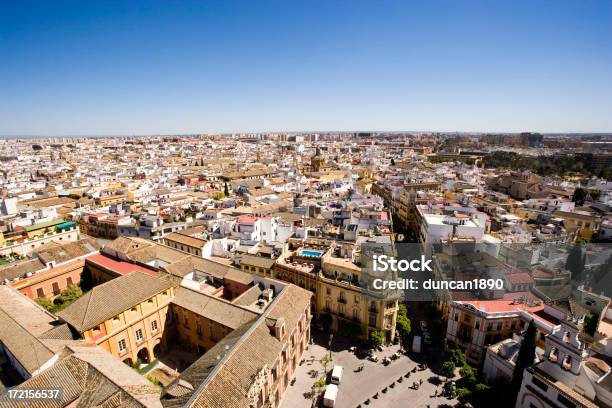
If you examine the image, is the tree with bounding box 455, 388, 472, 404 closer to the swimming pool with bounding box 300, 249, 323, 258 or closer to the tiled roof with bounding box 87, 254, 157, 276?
the swimming pool with bounding box 300, 249, 323, 258

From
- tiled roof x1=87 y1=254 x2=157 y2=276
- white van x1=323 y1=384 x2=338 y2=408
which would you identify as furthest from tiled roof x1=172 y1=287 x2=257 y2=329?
white van x1=323 y1=384 x2=338 y2=408

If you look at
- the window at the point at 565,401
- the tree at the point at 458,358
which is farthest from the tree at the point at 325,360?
the window at the point at 565,401

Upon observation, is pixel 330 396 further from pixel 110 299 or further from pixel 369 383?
pixel 110 299

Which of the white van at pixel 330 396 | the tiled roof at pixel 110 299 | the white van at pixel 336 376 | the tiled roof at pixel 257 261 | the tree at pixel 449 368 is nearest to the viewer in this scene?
the tiled roof at pixel 110 299

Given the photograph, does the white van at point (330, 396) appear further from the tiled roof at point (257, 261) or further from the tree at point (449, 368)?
the tiled roof at point (257, 261)

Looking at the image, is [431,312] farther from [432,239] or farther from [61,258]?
[61,258]

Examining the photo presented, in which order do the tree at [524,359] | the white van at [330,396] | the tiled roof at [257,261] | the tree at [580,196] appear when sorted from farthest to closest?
the tree at [580,196], the tiled roof at [257,261], the white van at [330,396], the tree at [524,359]
